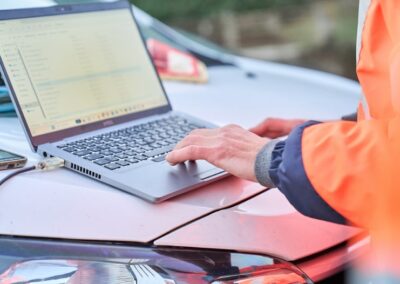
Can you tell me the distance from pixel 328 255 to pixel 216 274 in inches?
11.5

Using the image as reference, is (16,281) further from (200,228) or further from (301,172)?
(301,172)

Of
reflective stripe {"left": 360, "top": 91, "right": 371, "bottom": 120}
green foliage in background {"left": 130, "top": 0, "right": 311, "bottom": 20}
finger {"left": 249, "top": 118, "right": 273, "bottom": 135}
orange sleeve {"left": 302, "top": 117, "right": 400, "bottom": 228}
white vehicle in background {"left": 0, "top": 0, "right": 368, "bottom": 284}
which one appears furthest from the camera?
green foliage in background {"left": 130, "top": 0, "right": 311, "bottom": 20}

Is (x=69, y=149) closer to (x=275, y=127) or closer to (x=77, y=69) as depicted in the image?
(x=77, y=69)

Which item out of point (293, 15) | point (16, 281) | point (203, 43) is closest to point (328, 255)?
point (16, 281)

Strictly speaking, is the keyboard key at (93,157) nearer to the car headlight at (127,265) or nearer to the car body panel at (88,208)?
the car body panel at (88,208)

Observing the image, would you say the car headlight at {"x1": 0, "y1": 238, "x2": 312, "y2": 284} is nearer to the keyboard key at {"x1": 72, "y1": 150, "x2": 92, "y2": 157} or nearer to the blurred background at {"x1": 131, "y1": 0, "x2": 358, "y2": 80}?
the keyboard key at {"x1": 72, "y1": 150, "x2": 92, "y2": 157}

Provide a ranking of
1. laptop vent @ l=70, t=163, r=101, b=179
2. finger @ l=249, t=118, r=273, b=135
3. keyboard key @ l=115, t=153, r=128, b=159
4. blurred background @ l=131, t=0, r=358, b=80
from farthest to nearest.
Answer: blurred background @ l=131, t=0, r=358, b=80 → finger @ l=249, t=118, r=273, b=135 → keyboard key @ l=115, t=153, r=128, b=159 → laptop vent @ l=70, t=163, r=101, b=179

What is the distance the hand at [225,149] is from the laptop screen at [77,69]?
41 centimetres

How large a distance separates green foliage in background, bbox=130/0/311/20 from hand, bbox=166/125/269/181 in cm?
723

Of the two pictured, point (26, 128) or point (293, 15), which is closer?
point (26, 128)

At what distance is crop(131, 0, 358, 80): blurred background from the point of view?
8.48 metres

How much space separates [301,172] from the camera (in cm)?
128

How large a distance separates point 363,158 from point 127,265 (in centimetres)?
49

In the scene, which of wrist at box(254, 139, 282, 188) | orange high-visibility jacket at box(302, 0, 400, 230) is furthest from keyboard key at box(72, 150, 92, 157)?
orange high-visibility jacket at box(302, 0, 400, 230)
